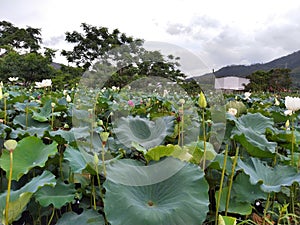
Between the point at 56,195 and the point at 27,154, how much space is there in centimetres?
18

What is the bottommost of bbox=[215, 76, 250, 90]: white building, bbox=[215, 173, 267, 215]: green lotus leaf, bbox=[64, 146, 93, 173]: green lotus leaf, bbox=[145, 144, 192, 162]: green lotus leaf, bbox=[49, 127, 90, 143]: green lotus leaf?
bbox=[215, 173, 267, 215]: green lotus leaf

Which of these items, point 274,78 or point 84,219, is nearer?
point 84,219

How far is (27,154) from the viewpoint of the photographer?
936 mm

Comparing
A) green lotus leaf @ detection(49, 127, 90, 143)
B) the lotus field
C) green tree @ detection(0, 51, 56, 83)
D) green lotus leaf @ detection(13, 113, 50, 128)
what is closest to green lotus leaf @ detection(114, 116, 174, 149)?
the lotus field

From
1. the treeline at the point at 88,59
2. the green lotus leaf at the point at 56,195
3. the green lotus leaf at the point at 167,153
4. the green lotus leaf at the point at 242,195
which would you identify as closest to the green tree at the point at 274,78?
the treeline at the point at 88,59

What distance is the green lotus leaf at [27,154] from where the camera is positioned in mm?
878

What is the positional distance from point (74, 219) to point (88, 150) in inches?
10.0

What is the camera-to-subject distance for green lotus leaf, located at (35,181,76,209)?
771mm

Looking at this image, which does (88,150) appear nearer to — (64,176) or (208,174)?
(64,176)

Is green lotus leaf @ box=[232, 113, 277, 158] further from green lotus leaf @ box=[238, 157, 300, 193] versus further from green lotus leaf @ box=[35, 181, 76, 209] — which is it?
green lotus leaf @ box=[35, 181, 76, 209]

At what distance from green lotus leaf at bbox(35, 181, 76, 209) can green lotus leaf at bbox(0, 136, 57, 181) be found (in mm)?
80

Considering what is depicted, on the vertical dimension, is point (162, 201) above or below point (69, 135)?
below

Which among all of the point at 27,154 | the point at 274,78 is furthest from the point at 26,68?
the point at 274,78

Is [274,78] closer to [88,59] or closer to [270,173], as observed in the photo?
[88,59]
